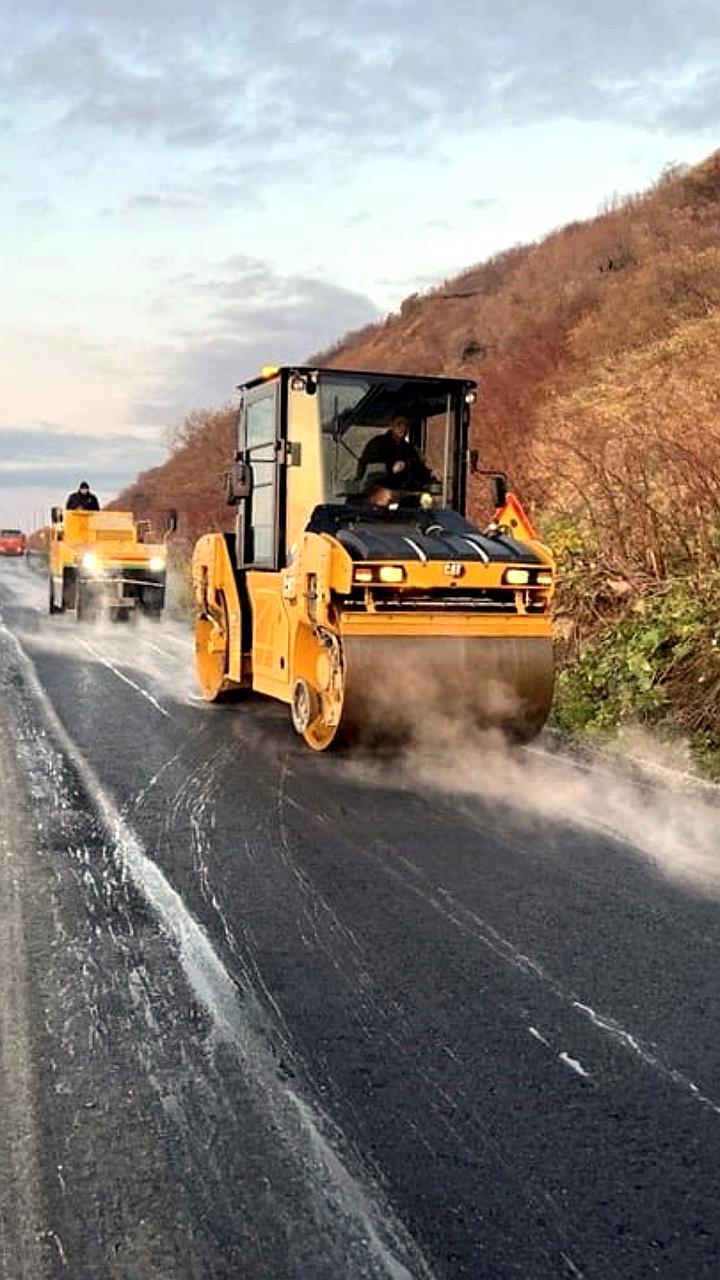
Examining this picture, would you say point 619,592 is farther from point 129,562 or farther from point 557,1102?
point 129,562

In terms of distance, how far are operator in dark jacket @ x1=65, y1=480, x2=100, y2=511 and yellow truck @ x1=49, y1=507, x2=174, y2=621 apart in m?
0.30

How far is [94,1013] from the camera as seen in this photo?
3.72 m

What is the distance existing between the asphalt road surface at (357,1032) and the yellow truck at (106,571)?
46.1 feet

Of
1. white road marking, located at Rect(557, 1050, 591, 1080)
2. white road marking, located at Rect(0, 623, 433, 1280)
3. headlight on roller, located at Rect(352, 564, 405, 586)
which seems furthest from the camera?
headlight on roller, located at Rect(352, 564, 405, 586)

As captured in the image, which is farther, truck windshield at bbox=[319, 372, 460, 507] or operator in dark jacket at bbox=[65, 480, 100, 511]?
operator in dark jacket at bbox=[65, 480, 100, 511]

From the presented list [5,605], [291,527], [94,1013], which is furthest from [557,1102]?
[5,605]

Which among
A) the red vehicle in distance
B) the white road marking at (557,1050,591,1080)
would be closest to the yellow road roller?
the white road marking at (557,1050,591,1080)

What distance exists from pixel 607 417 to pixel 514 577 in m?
11.0

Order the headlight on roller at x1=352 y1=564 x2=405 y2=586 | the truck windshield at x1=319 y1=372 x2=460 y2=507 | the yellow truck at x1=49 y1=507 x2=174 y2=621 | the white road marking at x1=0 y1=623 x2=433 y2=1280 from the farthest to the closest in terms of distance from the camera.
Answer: the yellow truck at x1=49 y1=507 x2=174 y2=621
the truck windshield at x1=319 y1=372 x2=460 y2=507
the headlight on roller at x1=352 y1=564 x2=405 y2=586
the white road marking at x1=0 y1=623 x2=433 y2=1280

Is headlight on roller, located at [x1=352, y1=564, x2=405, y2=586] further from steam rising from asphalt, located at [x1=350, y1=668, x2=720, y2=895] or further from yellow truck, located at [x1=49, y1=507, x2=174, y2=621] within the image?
yellow truck, located at [x1=49, y1=507, x2=174, y2=621]

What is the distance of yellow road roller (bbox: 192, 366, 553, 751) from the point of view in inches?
292

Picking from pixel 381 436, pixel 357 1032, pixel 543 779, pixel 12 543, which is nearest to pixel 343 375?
pixel 381 436

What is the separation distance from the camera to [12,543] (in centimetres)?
6300

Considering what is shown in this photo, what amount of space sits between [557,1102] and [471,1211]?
0.57 m
